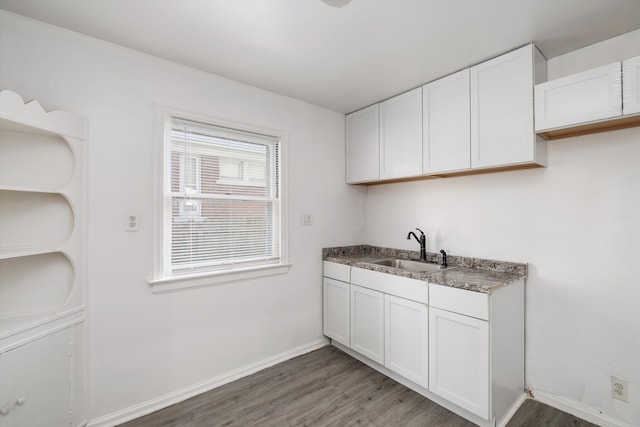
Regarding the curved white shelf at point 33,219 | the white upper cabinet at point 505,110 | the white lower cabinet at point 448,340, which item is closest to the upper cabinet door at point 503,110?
the white upper cabinet at point 505,110

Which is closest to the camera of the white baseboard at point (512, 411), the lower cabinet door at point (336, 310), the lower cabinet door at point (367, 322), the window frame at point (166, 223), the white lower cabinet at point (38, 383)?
the white lower cabinet at point (38, 383)

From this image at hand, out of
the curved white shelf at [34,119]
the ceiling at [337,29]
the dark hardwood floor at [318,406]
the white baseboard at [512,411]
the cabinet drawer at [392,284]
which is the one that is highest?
the ceiling at [337,29]

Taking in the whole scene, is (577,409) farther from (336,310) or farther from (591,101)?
(591,101)

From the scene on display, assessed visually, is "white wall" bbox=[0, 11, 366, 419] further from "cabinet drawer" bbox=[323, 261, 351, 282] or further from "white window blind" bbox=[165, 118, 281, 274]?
"cabinet drawer" bbox=[323, 261, 351, 282]

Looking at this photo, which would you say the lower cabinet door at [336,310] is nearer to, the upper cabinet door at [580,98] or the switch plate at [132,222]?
the switch plate at [132,222]

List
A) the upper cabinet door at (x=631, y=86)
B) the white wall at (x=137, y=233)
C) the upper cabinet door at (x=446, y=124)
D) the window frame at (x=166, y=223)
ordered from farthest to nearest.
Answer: the upper cabinet door at (x=446, y=124) < the window frame at (x=166, y=223) < the white wall at (x=137, y=233) < the upper cabinet door at (x=631, y=86)

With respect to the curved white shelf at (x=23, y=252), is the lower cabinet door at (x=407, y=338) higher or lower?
lower

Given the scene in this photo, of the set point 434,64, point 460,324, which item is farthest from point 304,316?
point 434,64

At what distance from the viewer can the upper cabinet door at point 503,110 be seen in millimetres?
1837

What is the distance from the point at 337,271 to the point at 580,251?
185 cm

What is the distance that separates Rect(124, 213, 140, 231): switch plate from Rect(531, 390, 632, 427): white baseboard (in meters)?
3.06

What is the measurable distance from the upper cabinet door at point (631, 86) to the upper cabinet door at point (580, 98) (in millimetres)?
20

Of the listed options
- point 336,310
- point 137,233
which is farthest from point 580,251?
point 137,233

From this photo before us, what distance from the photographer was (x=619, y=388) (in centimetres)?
175
